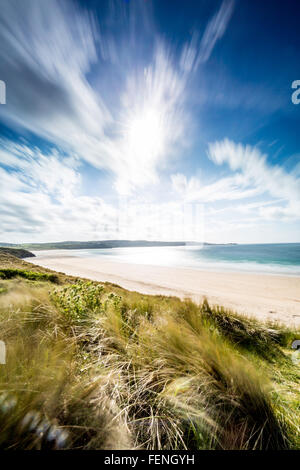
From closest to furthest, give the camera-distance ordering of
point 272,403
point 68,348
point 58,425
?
point 58,425, point 272,403, point 68,348

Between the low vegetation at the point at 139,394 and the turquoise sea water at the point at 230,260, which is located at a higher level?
the low vegetation at the point at 139,394

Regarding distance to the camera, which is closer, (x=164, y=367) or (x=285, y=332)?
(x=164, y=367)

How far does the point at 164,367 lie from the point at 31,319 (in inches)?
80.3

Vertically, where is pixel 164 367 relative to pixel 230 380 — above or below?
Answer: below

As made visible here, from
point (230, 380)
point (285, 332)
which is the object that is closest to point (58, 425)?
point (230, 380)

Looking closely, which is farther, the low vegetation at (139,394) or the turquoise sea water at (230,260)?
the turquoise sea water at (230,260)

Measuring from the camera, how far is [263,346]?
109 inches

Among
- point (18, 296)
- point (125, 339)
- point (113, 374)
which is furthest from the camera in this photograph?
point (18, 296)

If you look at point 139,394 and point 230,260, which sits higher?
point 139,394

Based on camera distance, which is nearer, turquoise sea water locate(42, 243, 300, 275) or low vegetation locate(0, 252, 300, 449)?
low vegetation locate(0, 252, 300, 449)

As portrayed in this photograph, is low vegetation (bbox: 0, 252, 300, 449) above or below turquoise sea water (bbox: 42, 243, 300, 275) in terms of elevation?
above

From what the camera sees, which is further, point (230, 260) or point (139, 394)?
point (230, 260)
